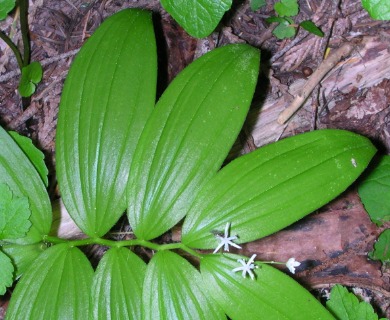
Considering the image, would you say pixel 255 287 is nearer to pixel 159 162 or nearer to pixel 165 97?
pixel 159 162

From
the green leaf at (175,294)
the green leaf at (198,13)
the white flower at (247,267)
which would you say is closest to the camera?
the white flower at (247,267)

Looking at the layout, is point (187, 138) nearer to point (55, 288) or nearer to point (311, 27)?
point (55, 288)

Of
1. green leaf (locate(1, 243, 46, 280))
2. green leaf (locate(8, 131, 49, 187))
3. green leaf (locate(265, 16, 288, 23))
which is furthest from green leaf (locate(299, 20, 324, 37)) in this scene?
green leaf (locate(1, 243, 46, 280))

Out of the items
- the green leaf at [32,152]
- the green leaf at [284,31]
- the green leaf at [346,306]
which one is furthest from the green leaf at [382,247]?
the green leaf at [32,152]

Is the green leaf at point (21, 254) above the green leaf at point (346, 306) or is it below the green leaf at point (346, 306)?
above

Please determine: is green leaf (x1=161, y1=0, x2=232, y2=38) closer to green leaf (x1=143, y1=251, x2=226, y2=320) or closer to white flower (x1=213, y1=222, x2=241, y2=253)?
white flower (x1=213, y1=222, x2=241, y2=253)

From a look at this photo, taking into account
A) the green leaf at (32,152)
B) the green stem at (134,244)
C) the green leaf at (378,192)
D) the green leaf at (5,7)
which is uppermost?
the green leaf at (5,7)

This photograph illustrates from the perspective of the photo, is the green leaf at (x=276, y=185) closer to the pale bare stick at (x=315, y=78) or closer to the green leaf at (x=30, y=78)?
the pale bare stick at (x=315, y=78)
